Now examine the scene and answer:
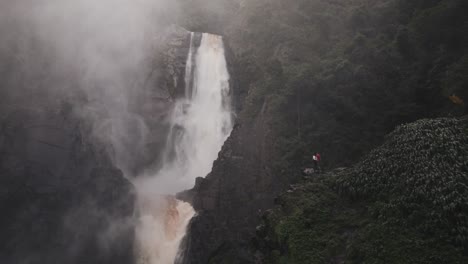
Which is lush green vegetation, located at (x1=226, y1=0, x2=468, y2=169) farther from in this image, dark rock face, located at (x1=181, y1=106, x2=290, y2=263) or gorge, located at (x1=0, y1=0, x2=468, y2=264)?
dark rock face, located at (x1=181, y1=106, x2=290, y2=263)

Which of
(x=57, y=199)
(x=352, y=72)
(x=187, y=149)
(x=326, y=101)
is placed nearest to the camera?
(x=57, y=199)

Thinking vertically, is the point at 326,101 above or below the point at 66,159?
above

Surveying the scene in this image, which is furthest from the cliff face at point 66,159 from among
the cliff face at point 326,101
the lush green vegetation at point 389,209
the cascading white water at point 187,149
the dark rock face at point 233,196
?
the lush green vegetation at point 389,209

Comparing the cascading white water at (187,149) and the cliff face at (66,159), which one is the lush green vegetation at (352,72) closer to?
the cascading white water at (187,149)

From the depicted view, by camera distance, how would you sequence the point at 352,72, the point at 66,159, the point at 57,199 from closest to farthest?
1. the point at 57,199
2. the point at 66,159
3. the point at 352,72

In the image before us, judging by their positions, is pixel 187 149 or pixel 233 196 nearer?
pixel 233 196

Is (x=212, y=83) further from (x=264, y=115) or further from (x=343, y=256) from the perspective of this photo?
(x=343, y=256)

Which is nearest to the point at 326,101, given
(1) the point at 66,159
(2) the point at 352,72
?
(2) the point at 352,72

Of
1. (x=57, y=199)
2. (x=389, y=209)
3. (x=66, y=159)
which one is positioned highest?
(x=389, y=209)

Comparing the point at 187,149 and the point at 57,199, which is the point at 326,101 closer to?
the point at 187,149
